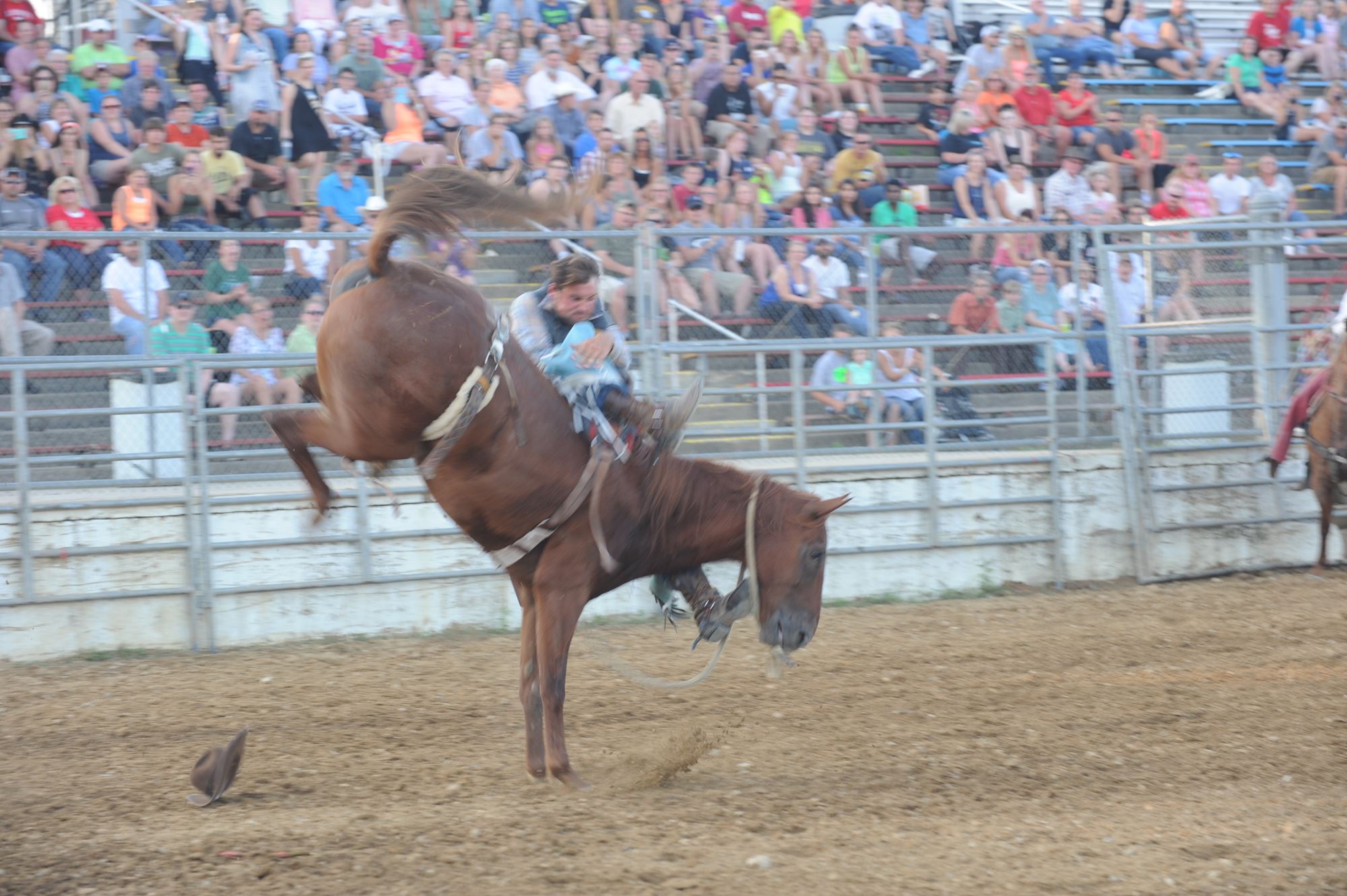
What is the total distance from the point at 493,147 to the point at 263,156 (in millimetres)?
1977

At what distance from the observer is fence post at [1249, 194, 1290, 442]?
10883 millimetres

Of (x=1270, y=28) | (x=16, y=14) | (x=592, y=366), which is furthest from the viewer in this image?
(x=1270, y=28)

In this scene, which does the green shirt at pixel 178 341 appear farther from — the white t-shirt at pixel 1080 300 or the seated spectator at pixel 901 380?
the white t-shirt at pixel 1080 300

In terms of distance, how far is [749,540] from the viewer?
5.56 meters

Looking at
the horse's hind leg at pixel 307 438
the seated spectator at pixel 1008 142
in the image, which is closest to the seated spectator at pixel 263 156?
the horse's hind leg at pixel 307 438

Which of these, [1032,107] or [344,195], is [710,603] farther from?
[1032,107]

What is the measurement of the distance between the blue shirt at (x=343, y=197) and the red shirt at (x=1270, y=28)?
13.6 m

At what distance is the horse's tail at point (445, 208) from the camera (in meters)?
4.83

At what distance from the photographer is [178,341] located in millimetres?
9016

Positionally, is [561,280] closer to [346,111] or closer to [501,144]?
[501,144]

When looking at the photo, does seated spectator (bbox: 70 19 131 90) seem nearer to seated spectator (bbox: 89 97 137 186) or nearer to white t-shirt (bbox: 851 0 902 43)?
seated spectator (bbox: 89 97 137 186)

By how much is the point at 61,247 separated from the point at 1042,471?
7.37m

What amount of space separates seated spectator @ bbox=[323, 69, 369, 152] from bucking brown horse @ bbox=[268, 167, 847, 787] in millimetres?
7223

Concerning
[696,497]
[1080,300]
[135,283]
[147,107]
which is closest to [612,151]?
[147,107]
